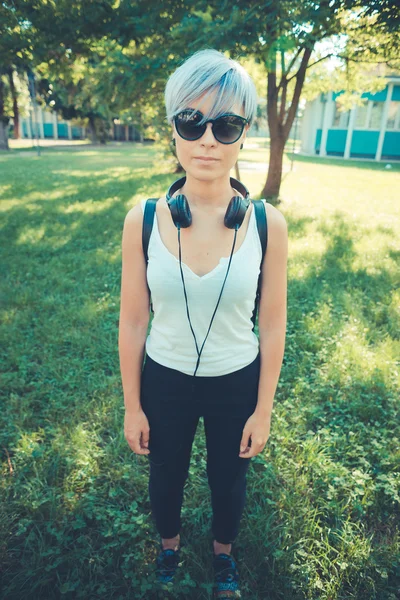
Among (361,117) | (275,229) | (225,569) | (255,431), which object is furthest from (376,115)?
(225,569)

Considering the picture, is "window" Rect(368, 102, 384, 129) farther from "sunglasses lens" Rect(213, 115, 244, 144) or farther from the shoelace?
the shoelace

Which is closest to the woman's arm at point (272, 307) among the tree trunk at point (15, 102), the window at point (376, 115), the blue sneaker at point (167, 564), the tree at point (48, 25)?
the blue sneaker at point (167, 564)

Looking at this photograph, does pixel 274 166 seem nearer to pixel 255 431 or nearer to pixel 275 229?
pixel 275 229

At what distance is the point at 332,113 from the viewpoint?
3056cm

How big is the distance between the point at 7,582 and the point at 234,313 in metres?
1.94

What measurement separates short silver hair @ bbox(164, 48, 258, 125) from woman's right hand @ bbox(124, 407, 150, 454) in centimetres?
128

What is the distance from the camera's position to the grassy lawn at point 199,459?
7.50ft

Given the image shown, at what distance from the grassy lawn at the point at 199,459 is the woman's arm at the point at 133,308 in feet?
3.73

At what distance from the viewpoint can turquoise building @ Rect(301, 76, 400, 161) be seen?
27734mm

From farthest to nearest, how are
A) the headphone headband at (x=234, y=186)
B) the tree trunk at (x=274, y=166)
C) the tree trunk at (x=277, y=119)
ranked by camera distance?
the tree trunk at (x=274, y=166) < the tree trunk at (x=277, y=119) < the headphone headband at (x=234, y=186)

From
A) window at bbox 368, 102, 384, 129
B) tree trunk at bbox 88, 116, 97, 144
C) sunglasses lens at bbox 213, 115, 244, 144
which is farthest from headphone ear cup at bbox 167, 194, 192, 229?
tree trunk at bbox 88, 116, 97, 144

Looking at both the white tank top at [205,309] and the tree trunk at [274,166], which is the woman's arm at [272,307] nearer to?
the white tank top at [205,309]

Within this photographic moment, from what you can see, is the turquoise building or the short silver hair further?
the turquoise building

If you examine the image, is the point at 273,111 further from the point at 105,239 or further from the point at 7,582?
the point at 7,582
